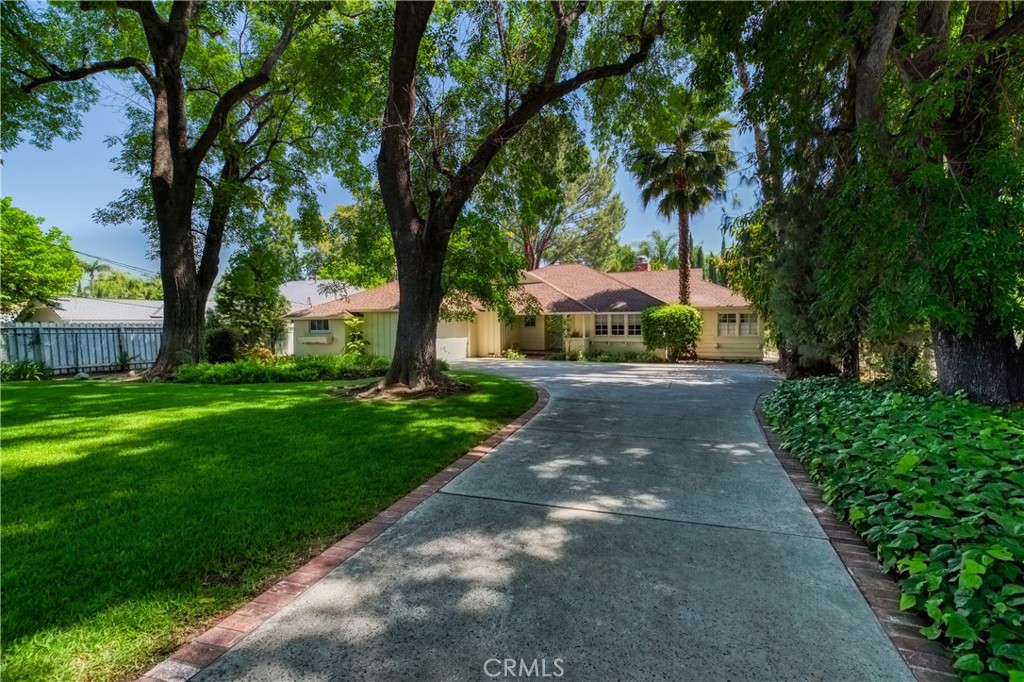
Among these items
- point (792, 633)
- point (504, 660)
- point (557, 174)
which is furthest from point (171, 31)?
point (792, 633)

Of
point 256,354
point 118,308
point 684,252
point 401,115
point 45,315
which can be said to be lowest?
point 256,354

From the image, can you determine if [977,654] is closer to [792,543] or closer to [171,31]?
[792,543]

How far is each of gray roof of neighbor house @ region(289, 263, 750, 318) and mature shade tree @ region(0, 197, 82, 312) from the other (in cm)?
1423

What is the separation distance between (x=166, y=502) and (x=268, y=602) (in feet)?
6.08

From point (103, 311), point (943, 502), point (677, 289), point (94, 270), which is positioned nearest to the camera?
point (943, 502)

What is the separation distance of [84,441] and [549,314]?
60.0 feet

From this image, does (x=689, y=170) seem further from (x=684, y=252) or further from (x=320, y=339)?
(x=320, y=339)

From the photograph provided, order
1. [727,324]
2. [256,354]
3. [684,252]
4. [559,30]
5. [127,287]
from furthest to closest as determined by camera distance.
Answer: [127,287] < [727,324] < [684,252] < [256,354] < [559,30]

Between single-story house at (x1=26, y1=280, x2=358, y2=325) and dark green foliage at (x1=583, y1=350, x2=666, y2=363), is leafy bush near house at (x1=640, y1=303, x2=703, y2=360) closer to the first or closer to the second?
dark green foliage at (x1=583, y1=350, x2=666, y2=363)

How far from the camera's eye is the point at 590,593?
9.14 feet

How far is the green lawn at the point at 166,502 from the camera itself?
2.37 m

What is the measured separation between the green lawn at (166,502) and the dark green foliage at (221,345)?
810 centimetres

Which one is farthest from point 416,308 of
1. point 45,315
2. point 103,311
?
point 45,315

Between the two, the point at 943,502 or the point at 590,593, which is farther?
the point at 943,502
